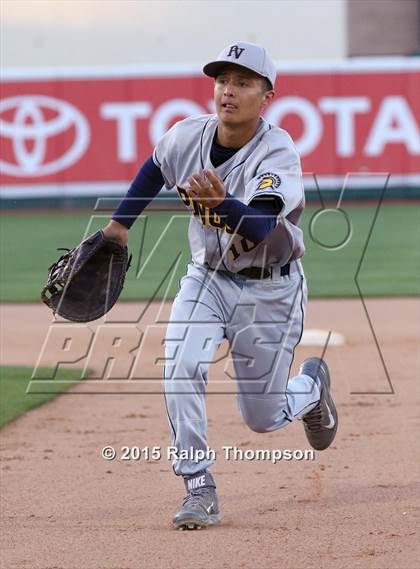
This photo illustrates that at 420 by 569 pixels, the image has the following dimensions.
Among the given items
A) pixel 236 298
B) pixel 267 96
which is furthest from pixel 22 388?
pixel 267 96

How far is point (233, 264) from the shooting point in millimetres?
4637

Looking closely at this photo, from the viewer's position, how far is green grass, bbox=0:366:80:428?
6.91m

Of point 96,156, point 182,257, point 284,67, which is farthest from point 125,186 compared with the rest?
point 182,257

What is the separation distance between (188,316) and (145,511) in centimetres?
86

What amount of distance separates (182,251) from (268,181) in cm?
1051

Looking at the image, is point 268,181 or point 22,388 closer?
point 268,181

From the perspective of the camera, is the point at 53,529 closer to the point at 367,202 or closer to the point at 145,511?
the point at 145,511

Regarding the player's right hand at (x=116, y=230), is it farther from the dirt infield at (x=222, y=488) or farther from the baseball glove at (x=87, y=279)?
the dirt infield at (x=222, y=488)

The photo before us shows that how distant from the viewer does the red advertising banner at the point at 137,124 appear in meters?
20.2

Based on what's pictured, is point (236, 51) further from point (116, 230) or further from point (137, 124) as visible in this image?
point (137, 124)

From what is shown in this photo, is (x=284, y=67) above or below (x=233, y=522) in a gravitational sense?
below

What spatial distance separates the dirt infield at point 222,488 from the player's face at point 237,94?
5.40 feet

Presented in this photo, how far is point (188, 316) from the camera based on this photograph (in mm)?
4633

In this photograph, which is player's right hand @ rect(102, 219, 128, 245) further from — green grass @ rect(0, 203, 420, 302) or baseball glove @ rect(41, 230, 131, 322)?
green grass @ rect(0, 203, 420, 302)
